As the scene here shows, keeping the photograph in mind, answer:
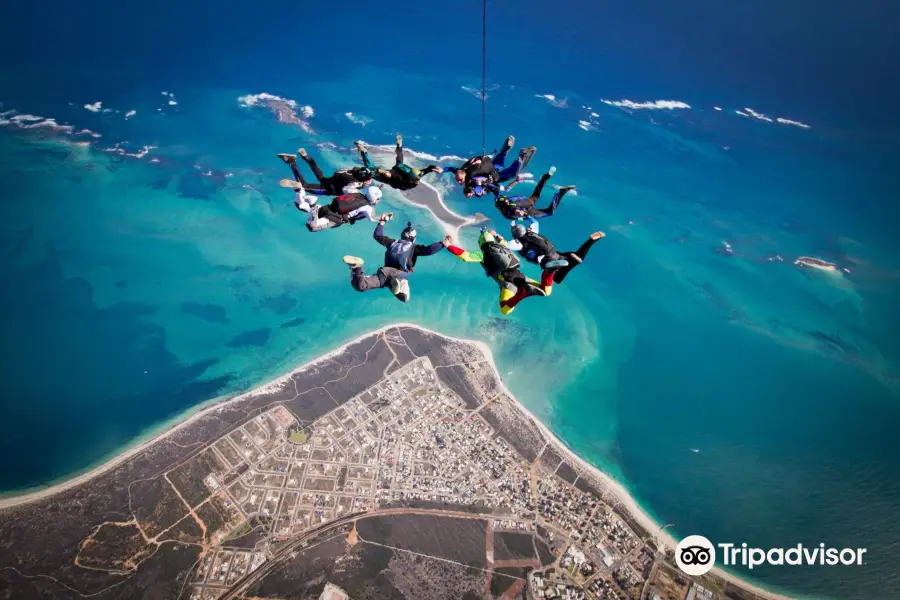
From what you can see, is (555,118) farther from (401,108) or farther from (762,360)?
(762,360)

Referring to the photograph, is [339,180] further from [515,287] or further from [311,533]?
[311,533]

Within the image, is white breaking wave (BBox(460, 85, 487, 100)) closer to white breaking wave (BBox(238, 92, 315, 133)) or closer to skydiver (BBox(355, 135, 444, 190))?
white breaking wave (BBox(238, 92, 315, 133))

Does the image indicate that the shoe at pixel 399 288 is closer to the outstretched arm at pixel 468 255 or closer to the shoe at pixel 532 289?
the outstretched arm at pixel 468 255

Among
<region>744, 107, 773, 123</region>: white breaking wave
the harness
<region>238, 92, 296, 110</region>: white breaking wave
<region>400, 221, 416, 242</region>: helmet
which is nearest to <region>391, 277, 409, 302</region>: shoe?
the harness

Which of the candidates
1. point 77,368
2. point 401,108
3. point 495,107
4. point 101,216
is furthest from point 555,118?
point 77,368

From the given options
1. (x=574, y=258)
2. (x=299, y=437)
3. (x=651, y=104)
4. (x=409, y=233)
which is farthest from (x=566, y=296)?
(x=651, y=104)
